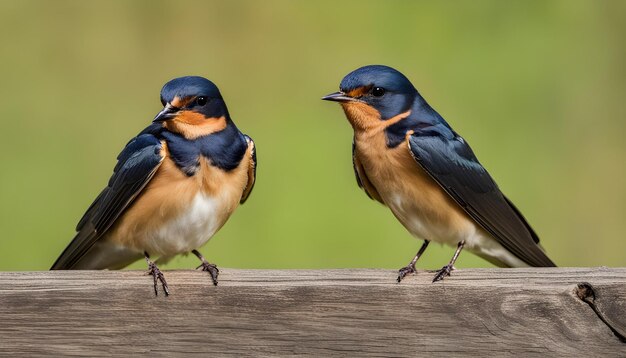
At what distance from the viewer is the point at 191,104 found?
303 cm

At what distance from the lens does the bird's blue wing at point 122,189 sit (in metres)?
3.13

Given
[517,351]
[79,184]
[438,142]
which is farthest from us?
[79,184]

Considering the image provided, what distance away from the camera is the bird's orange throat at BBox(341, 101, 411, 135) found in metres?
3.33

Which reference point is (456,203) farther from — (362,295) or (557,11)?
(557,11)

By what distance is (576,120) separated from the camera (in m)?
3.90

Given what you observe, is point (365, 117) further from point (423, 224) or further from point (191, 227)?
point (191, 227)

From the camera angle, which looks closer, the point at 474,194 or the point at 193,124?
the point at 193,124

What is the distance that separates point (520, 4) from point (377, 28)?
417 millimetres

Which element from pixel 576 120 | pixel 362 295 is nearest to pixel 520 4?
pixel 576 120

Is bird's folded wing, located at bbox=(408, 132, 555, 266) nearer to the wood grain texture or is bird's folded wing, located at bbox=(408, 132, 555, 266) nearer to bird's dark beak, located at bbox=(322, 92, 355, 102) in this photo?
bird's dark beak, located at bbox=(322, 92, 355, 102)

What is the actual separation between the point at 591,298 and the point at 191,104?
960mm

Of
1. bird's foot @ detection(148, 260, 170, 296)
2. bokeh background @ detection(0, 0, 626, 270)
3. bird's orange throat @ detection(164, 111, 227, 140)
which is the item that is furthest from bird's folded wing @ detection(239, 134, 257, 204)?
bird's foot @ detection(148, 260, 170, 296)

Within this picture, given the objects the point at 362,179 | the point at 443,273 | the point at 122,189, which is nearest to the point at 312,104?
the point at 362,179

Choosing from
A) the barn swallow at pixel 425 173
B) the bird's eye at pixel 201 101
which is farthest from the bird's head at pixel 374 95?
the bird's eye at pixel 201 101
